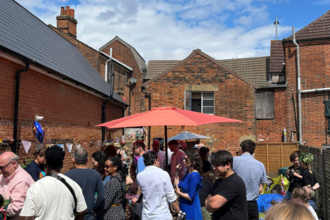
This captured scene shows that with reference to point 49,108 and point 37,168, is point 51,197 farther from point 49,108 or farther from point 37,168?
point 49,108

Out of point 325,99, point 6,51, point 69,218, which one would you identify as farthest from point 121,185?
point 325,99

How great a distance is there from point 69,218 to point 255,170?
279 cm

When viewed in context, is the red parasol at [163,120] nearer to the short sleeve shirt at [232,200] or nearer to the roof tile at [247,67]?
the short sleeve shirt at [232,200]

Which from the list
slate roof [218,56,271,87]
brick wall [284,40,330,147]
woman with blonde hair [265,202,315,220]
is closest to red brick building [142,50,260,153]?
brick wall [284,40,330,147]

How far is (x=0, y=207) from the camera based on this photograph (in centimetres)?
375

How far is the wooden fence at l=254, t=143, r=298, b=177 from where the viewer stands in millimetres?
16444

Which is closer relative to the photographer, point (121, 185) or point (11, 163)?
point (11, 163)

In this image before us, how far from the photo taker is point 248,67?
23.9 meters

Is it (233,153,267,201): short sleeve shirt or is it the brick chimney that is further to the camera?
the brick chimney

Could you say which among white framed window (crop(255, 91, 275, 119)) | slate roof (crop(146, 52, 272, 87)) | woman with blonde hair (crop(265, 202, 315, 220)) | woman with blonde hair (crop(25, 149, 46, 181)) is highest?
slate roof (crop(146, 52, 272, 87))

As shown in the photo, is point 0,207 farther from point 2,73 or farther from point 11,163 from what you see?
point 2,73

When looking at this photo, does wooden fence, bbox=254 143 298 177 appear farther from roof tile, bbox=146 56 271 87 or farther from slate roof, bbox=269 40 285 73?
slate roof, bbox=269 40 285 73

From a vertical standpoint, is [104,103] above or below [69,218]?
above

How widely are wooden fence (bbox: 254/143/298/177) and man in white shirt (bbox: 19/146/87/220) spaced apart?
574 inches
